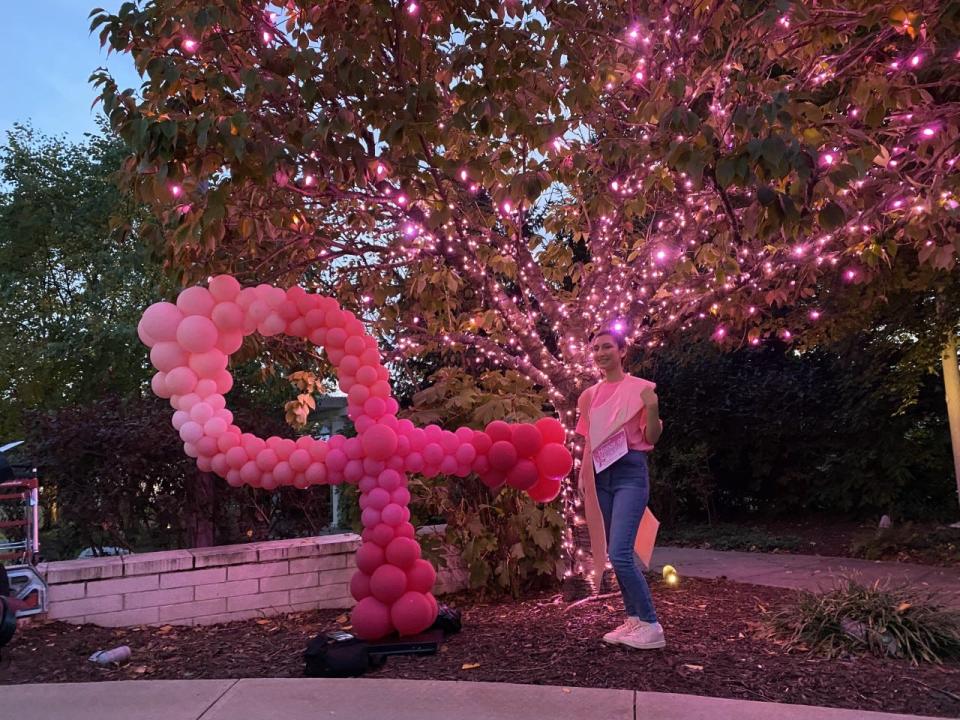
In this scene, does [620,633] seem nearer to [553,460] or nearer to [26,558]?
[553,460]

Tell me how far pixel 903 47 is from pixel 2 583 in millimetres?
6770

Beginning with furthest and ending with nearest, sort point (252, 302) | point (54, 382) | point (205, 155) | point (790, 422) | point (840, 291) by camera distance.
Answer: point (54, 382)
point (790, 422)
point (840, 291)
point (252, 302)
point (205, 155)

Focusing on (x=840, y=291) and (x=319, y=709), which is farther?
(x=840, y=291)

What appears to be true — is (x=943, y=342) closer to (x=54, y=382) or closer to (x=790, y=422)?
(x=790, y=422)

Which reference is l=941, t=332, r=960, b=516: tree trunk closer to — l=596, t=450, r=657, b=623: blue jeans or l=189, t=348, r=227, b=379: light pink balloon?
l=596, t=450, r=657, b=623: blue jeans

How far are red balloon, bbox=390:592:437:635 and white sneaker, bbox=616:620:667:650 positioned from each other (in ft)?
3.72

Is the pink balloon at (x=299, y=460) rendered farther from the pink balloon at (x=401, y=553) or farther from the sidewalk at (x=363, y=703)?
the sidewalk at (x=363, y=703)

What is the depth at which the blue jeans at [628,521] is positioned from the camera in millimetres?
4234

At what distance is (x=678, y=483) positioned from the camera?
39.7ft

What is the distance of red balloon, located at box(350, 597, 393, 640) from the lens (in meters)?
4.41

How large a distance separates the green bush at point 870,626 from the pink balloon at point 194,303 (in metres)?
3.90

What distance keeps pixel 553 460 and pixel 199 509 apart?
322 cm

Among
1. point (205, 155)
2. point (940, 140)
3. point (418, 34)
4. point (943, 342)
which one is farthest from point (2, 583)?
point (943, 342)

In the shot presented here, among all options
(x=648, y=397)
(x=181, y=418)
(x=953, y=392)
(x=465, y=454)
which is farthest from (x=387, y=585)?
(x=953, y=392)
